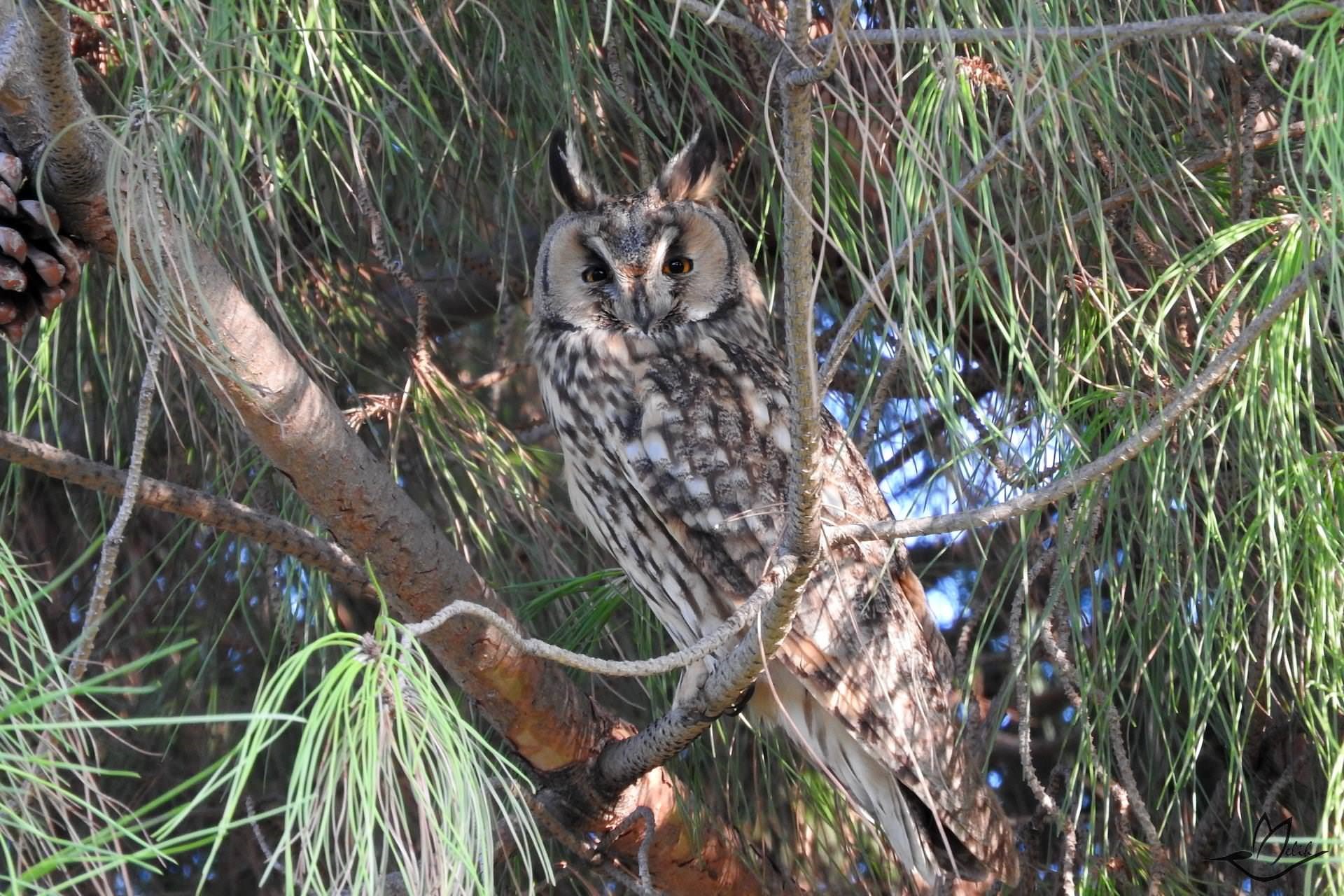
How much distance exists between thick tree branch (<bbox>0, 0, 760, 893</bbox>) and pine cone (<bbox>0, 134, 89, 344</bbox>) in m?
0.02

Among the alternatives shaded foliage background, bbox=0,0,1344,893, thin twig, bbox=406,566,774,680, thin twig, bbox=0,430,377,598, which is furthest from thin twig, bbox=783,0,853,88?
thin twig, bbox=0,430,377,598

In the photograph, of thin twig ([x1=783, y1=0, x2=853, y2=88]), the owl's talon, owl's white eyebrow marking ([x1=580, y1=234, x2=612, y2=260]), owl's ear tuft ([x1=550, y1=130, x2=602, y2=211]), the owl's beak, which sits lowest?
the owl's talon

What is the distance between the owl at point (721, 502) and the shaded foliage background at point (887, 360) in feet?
0.26

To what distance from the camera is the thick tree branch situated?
3.61 feet

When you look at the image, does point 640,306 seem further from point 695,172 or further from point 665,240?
point 695,172

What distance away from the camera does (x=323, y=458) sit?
1.35 meters

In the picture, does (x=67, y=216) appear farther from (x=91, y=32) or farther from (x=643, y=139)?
(x=643, y=139)

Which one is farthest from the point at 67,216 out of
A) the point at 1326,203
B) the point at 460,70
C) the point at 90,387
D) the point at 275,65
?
the point at 1326,203

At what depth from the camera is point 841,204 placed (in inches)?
70.7

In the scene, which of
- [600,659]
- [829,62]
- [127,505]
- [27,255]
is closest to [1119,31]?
[829,62]

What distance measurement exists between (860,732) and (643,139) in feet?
3.00

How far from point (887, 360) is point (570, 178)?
545 millimetres

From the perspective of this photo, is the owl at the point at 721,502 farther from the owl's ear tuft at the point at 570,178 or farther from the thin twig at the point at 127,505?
the thin twig at the point at 127,505

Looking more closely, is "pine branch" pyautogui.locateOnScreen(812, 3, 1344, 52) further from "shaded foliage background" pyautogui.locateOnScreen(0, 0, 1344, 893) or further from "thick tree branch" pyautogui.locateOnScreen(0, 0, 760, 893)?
"thick tree branch" pyautogui.locateOnScreen(0, 0, 760, 893)
